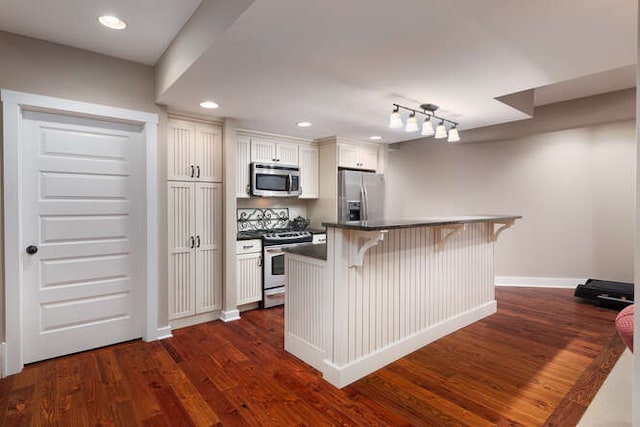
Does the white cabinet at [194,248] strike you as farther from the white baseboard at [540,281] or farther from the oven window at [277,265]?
the white baseboard at [540,281]

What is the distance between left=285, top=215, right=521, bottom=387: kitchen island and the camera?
227 cm

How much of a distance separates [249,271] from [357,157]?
7.78 feet

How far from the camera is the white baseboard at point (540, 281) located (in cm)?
468

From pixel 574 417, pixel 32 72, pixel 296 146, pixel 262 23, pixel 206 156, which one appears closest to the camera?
pixel 262 23

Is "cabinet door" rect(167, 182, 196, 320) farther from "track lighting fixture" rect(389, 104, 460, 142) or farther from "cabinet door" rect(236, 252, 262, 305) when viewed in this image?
"track lighting fixture" rect(389, 104, 460, 142)

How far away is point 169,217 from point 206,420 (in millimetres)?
1940

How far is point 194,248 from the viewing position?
336cm

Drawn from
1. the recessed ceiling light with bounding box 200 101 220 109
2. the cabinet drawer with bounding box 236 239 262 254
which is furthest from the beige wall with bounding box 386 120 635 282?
the recessed ceiling light with bounding box 200 101 220 109

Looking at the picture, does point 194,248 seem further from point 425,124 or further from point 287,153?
point 425,124

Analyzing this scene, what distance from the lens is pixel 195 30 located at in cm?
210

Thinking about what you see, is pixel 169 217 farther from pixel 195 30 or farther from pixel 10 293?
pixel 195 30

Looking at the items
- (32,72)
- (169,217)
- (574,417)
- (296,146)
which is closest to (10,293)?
(169,217)

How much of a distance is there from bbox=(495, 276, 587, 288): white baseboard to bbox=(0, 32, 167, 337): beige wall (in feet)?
15.9

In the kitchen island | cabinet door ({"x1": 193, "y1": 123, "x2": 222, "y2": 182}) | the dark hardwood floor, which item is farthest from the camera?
cabinet door ({"x1": 193, "y1": 123, "x2": 222, "y2": 182})
